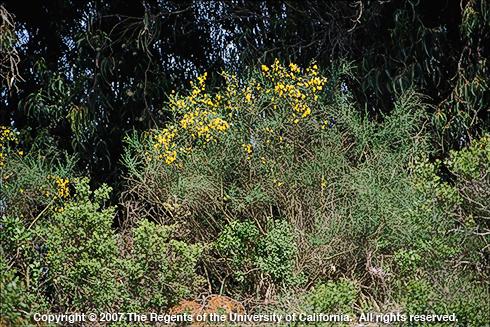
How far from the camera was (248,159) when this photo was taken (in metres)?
5.23

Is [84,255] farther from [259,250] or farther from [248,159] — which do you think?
[248,159]

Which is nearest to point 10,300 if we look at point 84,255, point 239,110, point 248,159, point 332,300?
point 84,255

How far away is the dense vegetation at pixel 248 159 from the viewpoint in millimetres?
4258

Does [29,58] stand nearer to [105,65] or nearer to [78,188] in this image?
[105,65]

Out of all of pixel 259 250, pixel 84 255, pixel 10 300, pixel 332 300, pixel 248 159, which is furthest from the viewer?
pixel 248 159

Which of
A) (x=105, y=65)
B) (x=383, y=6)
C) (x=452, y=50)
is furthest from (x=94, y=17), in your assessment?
(x=452, y=50)

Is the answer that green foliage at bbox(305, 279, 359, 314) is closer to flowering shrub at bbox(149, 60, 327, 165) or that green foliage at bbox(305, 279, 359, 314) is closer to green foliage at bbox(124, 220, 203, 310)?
green foliage at bbox(124, 220, 203, 310)

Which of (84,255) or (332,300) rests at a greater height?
(84,255)

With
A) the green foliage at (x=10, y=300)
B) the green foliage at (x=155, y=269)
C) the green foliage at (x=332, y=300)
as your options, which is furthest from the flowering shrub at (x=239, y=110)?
the green foliage at (x=10, y=300)

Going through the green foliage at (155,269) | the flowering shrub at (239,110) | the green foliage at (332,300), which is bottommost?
the green foliage at (332,300)

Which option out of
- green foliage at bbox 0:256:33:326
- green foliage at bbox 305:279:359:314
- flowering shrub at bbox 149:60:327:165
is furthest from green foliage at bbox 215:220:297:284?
green foliage at bbox 0:256:33:326

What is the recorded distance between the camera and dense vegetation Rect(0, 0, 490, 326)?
14.0 ft

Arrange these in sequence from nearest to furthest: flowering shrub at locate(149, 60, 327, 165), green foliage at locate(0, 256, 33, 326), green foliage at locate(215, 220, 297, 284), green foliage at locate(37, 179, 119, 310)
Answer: green foliage at locate(0, 256, 33, 326)
green foliage at locate(37, 179, 119, 310)
green foliage at locate(215, 220, 297, 284)
flowering shrub at locate(149, 60, 327, 165)

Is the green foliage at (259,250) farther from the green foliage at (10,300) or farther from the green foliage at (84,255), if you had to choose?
the green foliage at (10,300)
